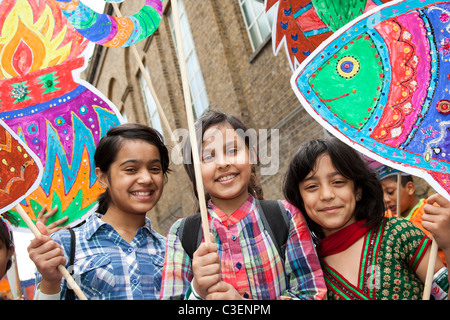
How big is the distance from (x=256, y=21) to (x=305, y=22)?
4.24 meters


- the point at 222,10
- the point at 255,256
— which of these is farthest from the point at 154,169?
the point at 222,10

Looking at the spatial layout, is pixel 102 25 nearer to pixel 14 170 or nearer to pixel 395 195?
pixel 14 170

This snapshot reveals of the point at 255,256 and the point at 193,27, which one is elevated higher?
the point at 193,27

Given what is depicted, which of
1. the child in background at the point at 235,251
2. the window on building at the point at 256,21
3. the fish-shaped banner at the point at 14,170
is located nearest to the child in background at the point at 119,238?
Result: the fish-shaped banner at the point at 14,170

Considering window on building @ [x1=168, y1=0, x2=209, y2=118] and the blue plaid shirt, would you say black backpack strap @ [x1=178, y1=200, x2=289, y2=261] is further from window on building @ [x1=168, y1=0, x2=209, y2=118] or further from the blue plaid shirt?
window on building @ [x1=168, y1=0, x2=209, y2=118]

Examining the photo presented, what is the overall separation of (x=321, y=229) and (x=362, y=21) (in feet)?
2.65

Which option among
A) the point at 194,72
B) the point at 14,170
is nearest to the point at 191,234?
the point at 14,170

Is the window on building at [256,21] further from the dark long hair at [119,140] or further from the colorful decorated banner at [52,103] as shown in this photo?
the dark long hair at [119,140]

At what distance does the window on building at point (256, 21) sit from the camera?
5.69m

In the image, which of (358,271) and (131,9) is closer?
(358,271)

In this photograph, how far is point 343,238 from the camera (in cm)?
164

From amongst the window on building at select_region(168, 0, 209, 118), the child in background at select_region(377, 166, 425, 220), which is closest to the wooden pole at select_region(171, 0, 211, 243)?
the child in background at select_region(377, 166, 425, 220)
